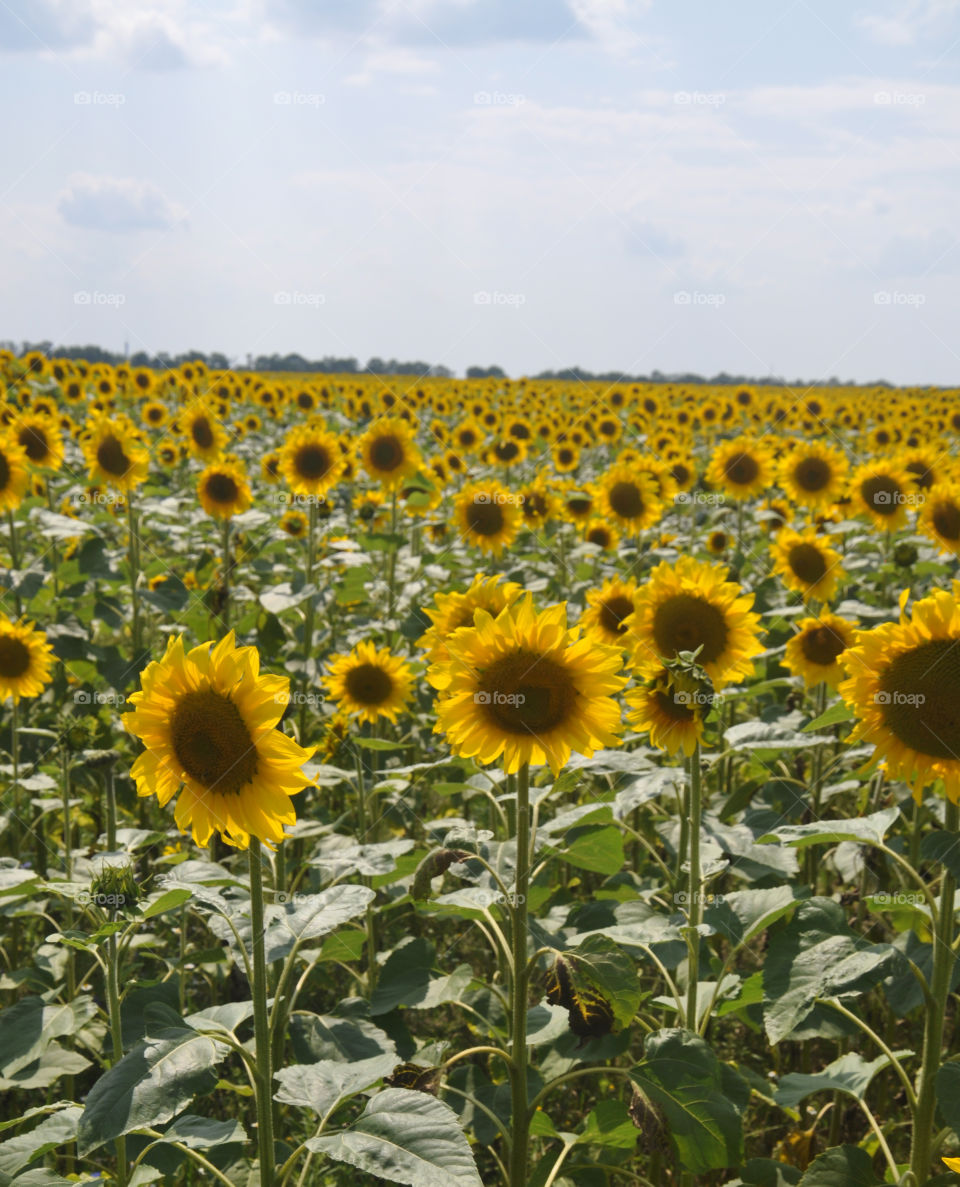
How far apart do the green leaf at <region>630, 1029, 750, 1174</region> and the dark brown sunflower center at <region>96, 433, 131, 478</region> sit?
203 inches

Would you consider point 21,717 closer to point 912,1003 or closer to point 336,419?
point 912,1003

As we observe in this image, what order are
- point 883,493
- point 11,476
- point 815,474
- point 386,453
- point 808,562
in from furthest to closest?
point 815,474 < point 386,453 < point 883,493 < point 11,476 < point 808,562

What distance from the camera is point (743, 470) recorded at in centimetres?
877

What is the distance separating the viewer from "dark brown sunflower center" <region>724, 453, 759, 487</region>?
28.7ft

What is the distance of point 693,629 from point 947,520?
3037 millimetres

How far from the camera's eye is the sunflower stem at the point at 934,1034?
243cm

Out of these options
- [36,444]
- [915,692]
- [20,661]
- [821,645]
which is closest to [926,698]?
[915,692]

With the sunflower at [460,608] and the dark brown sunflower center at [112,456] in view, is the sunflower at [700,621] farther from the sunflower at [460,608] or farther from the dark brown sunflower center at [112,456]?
the dark brown sunflower center at [112,456]

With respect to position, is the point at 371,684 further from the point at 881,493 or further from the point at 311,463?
the point at 881,493

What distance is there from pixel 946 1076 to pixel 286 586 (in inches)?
180

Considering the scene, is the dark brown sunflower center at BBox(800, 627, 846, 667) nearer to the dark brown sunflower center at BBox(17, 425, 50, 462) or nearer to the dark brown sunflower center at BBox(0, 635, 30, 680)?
the dark brown sunflower center at BBox(0, 635, 30, 680)

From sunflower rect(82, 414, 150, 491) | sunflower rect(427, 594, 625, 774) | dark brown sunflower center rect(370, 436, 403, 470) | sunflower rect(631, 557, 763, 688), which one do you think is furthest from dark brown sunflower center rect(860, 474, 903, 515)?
sunflower rect(427, 594, 625, 774)

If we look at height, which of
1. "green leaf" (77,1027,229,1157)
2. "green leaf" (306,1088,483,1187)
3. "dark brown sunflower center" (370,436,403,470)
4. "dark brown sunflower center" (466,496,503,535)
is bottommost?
"green leaf" (306,1088,483,1187)

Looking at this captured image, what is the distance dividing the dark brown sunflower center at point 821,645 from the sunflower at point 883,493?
7.55 ft
